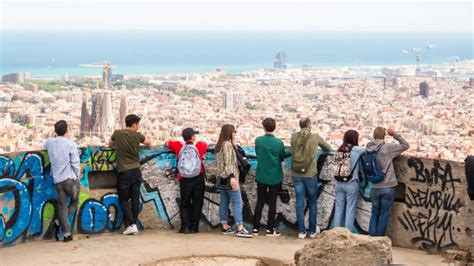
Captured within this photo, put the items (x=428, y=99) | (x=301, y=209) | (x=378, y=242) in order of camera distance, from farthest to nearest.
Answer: (x=428, y=99) → (x=301, y=209) → (x=378, y=242)

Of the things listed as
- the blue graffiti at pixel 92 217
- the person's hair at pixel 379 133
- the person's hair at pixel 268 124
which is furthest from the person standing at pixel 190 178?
the person's hair at pixel 379 133

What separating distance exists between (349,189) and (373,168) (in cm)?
40

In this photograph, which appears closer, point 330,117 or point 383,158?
point 383,158

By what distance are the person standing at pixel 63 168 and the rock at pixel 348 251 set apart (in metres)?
3.00

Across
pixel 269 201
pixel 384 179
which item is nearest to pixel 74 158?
pixel 269 201

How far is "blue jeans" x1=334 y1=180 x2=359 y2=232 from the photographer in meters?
9.64

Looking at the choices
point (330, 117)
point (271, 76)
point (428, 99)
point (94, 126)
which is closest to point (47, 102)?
point (94, 126)

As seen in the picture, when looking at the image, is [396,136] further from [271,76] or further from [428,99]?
[271,76]

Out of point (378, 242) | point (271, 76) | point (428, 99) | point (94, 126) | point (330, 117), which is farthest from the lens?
point (271, 76)

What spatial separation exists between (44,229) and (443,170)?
4.42 meters

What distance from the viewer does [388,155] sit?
9430 millimetres

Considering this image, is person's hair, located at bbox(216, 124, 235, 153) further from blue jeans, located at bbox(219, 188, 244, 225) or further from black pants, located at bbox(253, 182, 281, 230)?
black pants, located at bbox(253, 182, 281, 230)

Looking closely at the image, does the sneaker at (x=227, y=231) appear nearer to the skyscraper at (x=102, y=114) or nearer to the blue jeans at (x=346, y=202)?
the blue jeans at (x=346, y=202)

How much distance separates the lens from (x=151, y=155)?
10.3 meters
